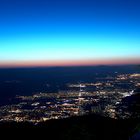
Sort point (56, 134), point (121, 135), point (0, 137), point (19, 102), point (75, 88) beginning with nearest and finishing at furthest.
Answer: point (121, 135), point (56, 134), point (0, 137), point (19, 102), point (75, 88)

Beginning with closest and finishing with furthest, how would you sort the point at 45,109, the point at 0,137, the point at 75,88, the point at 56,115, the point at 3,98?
1. the point at 0,137
2. the point at 56,115
3. the point at 45,109
4. the point at 3,98
5. the point at 75,88

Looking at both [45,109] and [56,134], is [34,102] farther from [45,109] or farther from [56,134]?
[56,134]

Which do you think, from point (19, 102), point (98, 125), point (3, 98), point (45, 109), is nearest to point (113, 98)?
point (45, 109)

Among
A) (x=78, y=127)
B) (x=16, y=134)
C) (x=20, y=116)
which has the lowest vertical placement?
(x=20, y=116)

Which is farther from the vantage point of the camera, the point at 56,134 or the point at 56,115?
the point at 56,115

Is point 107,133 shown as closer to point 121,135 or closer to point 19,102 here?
point 121,135

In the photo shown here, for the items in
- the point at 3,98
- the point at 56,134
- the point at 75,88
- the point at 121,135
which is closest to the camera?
the point at 121,135

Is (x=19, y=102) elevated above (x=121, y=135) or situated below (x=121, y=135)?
below

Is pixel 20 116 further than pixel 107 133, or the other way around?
pixel 20 116

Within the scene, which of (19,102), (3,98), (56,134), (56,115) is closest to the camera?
(56,134)

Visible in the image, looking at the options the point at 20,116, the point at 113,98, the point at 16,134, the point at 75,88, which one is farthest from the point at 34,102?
the point at 16,134
